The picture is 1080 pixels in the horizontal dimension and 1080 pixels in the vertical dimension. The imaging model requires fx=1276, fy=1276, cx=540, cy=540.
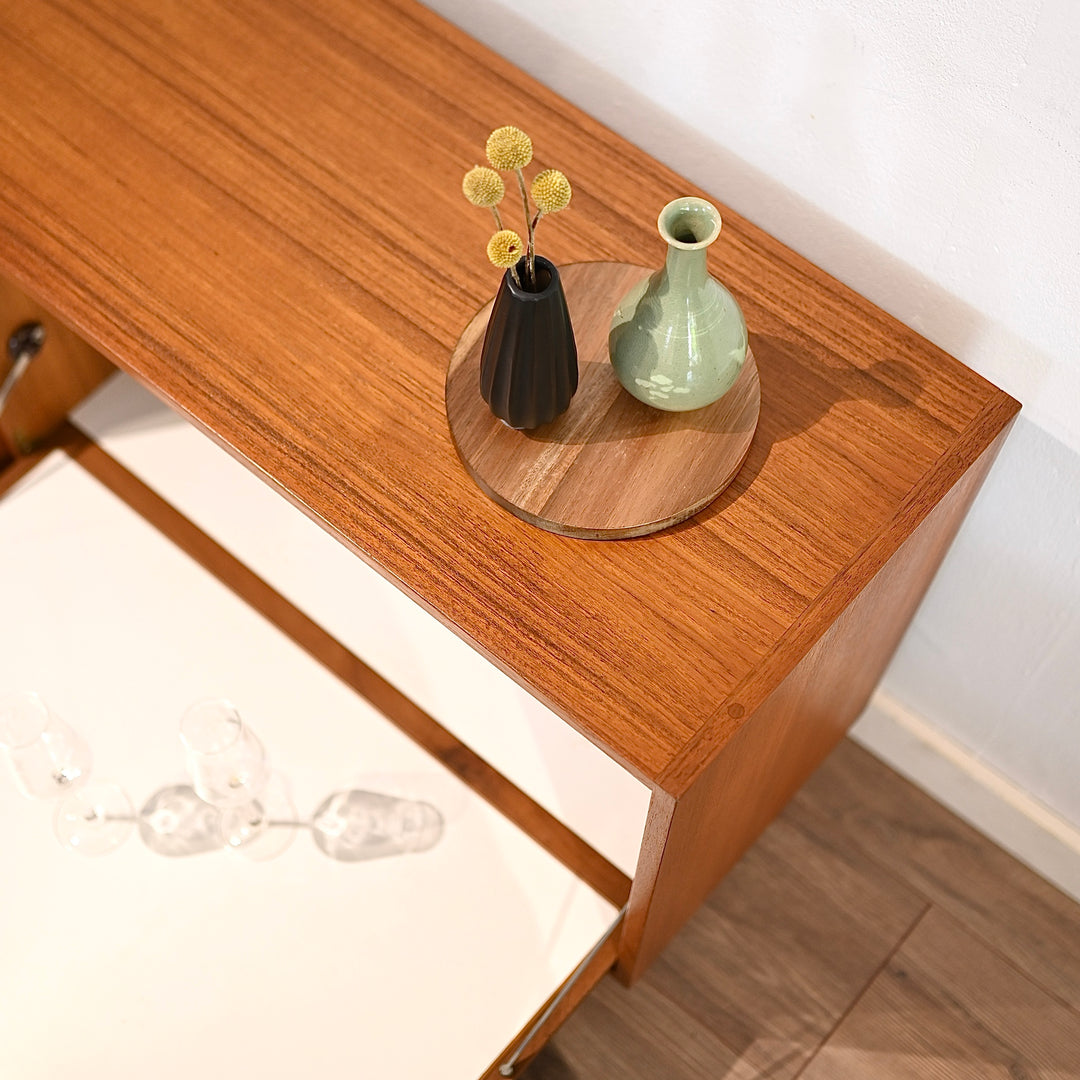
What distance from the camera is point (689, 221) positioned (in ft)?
2.65

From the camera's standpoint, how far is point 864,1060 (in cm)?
127

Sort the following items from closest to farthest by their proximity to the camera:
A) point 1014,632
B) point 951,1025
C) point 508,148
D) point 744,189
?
point 508,148 → point 744,189 → point 1014,632 → point 951,1025

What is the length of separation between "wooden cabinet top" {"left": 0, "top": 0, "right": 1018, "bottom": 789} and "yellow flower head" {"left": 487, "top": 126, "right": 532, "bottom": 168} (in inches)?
9.4

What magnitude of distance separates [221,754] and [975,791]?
0.81 meters

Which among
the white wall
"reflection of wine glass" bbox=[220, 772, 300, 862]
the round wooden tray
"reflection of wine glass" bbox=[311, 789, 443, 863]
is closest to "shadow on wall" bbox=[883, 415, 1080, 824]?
the white wall

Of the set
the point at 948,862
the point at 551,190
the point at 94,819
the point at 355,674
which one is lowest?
the point at 94,819

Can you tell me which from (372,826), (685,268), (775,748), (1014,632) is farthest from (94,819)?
(1014,632)

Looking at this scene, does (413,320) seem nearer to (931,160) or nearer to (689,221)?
(689,221)

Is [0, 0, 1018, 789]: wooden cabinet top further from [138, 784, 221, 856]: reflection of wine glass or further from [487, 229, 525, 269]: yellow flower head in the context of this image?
[138, 784, 221, 856]: reflection of wine glass

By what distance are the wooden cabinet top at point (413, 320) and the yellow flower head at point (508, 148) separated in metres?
0.24

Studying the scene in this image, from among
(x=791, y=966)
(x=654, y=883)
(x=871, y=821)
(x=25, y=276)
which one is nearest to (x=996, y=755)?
(x=871, y=821)

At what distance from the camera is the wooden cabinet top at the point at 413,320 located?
85 centimetres

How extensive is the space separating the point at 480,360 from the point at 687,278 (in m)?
0.17

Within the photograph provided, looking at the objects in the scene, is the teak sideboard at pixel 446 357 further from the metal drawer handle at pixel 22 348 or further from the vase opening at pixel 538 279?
the metal drawer handle at pixel 22 348
